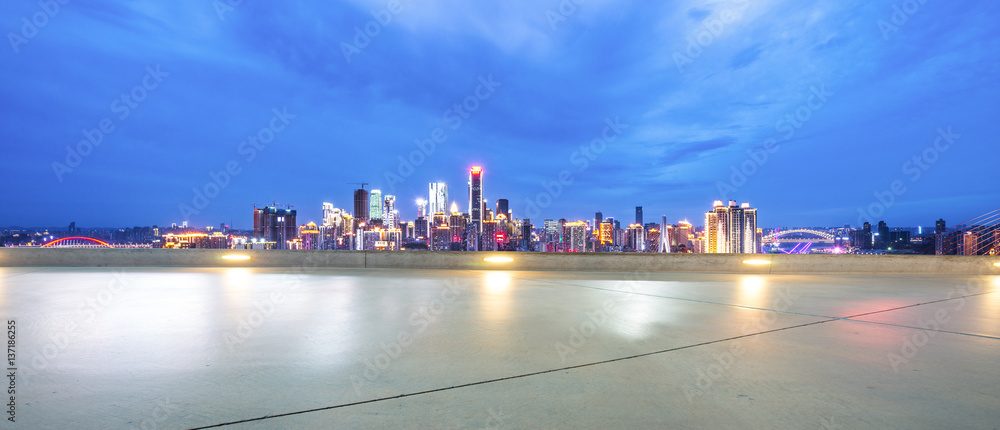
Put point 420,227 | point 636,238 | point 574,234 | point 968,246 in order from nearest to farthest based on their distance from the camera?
point 968,246
point 636,238
point 574,234
point 420,227

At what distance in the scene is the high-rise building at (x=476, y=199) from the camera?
50250 millimetres

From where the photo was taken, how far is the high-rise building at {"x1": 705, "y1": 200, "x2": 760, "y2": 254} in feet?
85.0

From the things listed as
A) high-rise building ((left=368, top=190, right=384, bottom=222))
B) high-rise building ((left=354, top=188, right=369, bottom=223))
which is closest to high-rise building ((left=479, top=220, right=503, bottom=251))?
high-rise building ((left=354, top=188, right=369, bottom=223))

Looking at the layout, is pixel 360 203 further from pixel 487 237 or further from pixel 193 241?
pixel 193 241

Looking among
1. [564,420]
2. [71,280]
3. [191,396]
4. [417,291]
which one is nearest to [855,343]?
[564,420]

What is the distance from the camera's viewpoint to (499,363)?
3.81 meters

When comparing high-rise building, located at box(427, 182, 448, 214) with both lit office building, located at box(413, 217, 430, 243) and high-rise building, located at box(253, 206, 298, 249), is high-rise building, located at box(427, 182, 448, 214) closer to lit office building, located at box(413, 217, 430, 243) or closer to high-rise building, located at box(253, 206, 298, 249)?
lit office building, located at box(413, 217, 430, 243)

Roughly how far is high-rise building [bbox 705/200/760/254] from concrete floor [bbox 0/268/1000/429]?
19.2 metres

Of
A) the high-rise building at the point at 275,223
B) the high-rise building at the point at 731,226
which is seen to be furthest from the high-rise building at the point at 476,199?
the high-rise building at the point at 731,226

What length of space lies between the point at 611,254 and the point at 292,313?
35.6ft

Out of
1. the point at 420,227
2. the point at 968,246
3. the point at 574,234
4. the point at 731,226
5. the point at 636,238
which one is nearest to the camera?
the point at 968,246

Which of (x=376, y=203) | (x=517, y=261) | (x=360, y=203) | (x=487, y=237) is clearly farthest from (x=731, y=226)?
(x=376, y=203)

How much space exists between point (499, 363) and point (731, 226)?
2939 centimetres

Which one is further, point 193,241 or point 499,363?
point 193,241
